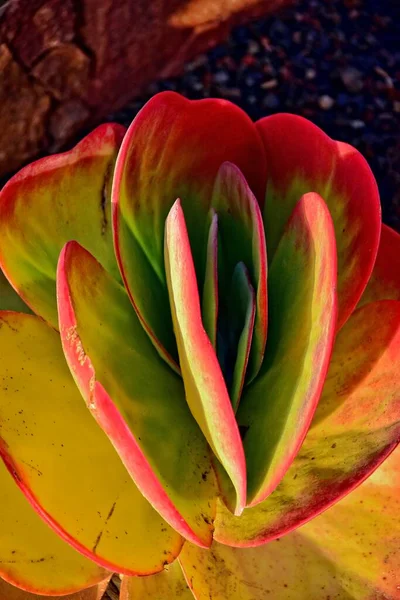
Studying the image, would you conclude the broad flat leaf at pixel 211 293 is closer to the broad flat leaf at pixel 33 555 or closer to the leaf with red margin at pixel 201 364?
the leaf with red margin at pixel 201 364

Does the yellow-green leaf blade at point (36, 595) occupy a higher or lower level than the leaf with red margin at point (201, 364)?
lower

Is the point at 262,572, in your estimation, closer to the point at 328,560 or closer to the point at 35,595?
the point at 328,560

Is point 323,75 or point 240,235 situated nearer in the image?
point 240,235

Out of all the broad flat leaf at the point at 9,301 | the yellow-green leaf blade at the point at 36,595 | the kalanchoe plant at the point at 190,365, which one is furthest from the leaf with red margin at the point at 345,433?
the broad flat leaf at the point at 9,301

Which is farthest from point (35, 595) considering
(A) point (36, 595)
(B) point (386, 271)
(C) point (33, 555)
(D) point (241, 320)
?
(B) point (386, 271)

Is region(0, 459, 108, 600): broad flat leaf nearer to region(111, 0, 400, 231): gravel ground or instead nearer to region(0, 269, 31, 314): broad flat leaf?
region(0, 269, 31, 314): broad flat leaf

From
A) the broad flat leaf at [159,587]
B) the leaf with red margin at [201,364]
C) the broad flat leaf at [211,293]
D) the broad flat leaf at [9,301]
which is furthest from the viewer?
the broad flat leaf at [9,301]
